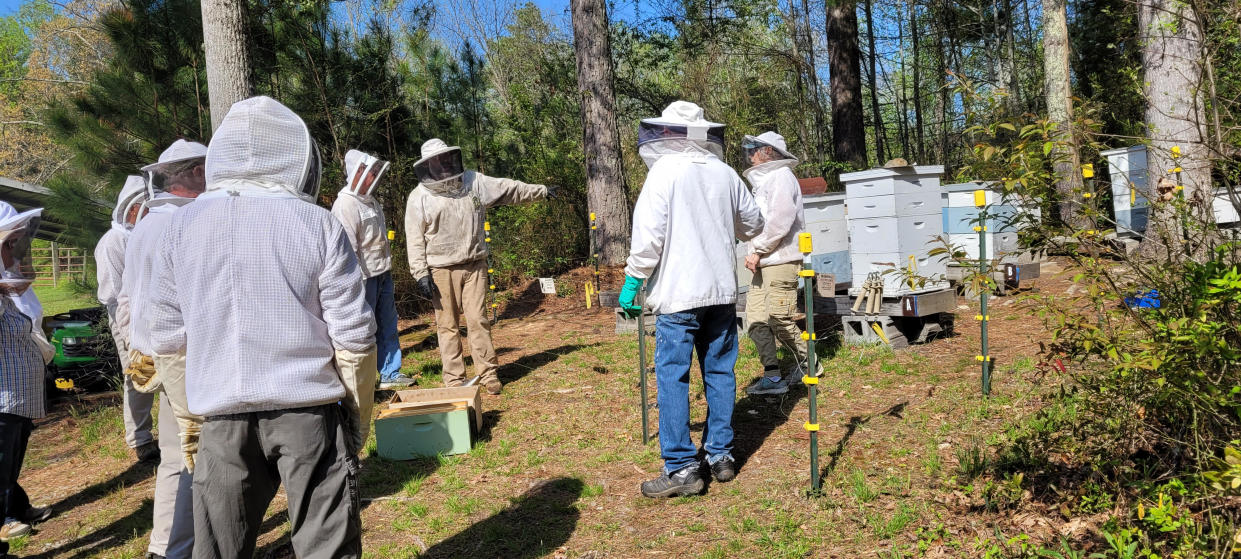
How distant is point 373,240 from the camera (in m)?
7.34

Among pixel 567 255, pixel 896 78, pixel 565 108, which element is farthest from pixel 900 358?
pixel 896 78

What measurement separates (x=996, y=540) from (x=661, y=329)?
6.19 ft

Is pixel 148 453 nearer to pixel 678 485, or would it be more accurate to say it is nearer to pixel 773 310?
pixel 678 485

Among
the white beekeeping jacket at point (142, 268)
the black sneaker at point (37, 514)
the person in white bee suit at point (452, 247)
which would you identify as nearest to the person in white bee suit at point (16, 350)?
the white beekeeping jacket at point (142, 268)

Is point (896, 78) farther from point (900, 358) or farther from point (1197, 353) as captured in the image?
point (1197, 353)

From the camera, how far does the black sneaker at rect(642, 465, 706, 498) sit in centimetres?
438

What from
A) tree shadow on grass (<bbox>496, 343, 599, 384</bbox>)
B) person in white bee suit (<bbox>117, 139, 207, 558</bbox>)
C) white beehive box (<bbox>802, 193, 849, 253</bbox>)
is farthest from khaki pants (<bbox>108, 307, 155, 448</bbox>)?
white beehive box (<bbox>802, 193, 849, 253</bbox>)

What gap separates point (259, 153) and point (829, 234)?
5.87m

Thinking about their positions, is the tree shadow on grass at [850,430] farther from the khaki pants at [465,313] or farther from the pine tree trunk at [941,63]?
the pine tree trunk at [941,63]

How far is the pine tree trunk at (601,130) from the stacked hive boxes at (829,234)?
4.68 m

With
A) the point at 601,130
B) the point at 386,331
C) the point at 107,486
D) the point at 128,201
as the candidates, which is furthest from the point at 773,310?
the point at 601,130

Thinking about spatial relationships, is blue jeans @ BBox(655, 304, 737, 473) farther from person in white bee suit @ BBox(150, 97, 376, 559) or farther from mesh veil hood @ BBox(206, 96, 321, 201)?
mesh veil hood @ BBox(206, 96, 321, 201)

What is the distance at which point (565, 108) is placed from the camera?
14742 mm

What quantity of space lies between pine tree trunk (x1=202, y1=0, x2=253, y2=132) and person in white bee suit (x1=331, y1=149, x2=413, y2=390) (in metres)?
1.05
